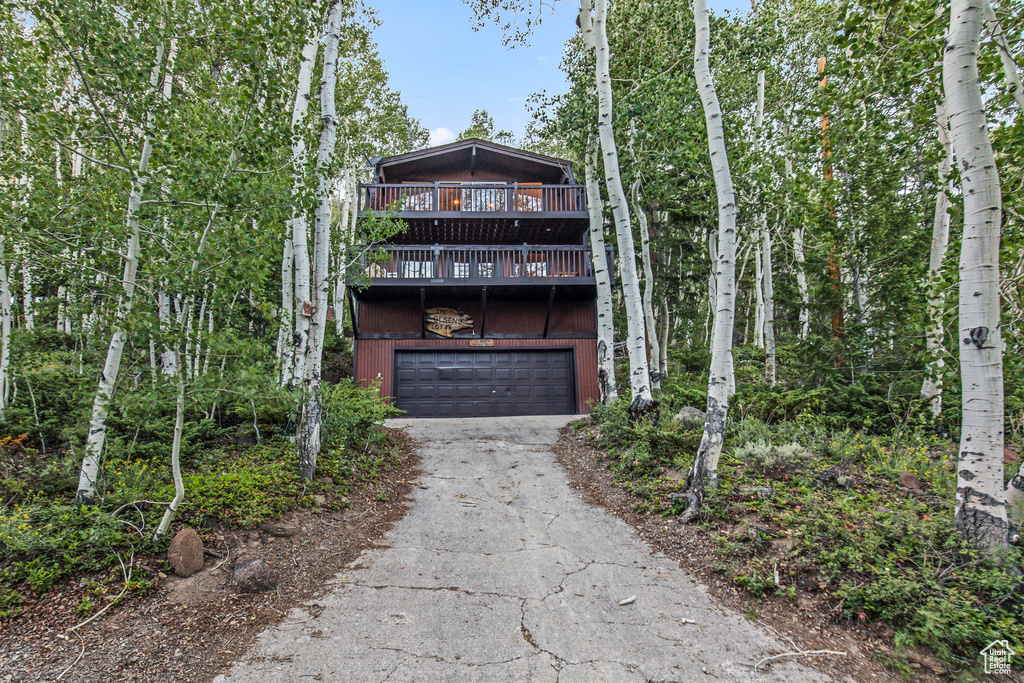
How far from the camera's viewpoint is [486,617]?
3.61 m

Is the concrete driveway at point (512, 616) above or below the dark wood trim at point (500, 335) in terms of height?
below

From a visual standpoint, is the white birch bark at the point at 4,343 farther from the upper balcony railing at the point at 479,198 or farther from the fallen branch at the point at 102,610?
the upper balcony railing at the point at 479,198

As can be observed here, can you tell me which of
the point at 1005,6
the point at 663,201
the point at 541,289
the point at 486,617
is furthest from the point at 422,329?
the point at 1005,6

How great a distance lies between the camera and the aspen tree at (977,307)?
11.2ft

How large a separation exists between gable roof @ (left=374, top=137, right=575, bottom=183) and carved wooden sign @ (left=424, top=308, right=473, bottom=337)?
16.7 ft

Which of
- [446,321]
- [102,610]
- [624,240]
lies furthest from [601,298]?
[102,610]

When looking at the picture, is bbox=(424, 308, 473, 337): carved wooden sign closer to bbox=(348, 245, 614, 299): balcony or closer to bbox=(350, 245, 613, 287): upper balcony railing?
bbox=(348, 245, 614, 299): balcony

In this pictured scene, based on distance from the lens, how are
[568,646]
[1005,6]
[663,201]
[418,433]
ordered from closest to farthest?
[568,646] → [1005,6] → [418,433] → [663,201]

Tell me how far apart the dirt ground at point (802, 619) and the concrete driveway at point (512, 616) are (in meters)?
0.15

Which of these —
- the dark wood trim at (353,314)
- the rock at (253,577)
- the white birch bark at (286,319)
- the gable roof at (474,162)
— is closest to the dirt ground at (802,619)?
the rock at (253,577)

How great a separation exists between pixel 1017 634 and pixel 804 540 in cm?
130

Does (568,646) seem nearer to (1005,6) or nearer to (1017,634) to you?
(1017,634)

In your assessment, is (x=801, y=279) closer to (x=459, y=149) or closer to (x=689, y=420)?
(x=689, y=420)

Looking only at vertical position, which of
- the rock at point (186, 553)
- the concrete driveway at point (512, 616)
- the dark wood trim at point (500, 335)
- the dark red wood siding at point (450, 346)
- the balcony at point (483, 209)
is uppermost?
the balcony at point (483, 209)
